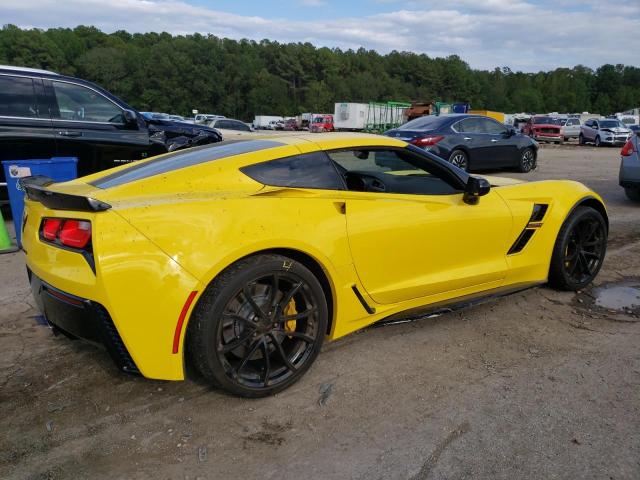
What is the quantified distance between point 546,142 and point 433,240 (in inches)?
1267

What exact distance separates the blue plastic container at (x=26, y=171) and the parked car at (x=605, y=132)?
2837cm

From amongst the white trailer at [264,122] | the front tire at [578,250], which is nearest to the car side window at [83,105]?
the front tire at [578,250]

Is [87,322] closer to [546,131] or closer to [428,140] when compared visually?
[428,140]

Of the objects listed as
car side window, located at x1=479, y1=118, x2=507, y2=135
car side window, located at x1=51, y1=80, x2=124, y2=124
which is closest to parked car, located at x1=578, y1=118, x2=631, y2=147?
car side window, located at x1=479, y1=118, x2=507, y2=135

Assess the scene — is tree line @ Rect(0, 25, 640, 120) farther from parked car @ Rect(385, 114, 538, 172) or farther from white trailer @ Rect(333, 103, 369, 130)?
parked car @ Rect(385, 114, 538, 172)

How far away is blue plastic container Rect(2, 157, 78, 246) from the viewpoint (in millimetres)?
5797

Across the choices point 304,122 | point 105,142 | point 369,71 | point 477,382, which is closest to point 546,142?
point 105,142

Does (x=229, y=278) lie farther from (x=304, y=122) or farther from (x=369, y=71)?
(x=369, y=71)

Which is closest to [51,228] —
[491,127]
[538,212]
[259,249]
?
[259,249]

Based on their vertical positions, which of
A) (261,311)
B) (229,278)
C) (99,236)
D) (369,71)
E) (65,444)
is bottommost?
(65,444)

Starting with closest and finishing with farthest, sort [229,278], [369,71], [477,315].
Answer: [229,278], [477,315], [369,71]

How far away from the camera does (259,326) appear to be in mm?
2770

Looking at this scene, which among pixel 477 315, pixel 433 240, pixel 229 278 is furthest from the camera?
pixel 477 315

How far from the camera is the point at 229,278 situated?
2.60m
